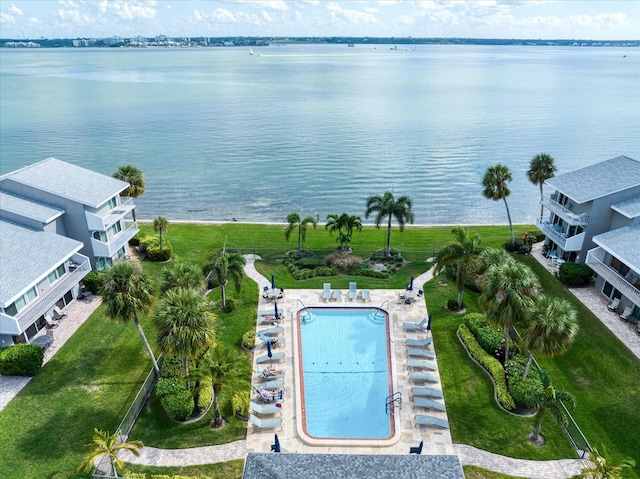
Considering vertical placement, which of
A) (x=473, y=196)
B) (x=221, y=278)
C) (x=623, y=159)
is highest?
(x=623, y=159)

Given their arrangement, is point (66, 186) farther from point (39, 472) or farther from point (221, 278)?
point (39, 472)

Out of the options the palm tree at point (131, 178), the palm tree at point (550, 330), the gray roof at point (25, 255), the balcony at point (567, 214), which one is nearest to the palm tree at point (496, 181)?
the balcony at point (567, 214)

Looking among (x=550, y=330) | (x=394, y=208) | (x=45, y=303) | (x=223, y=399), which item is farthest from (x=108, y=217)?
(x=550, y=330)

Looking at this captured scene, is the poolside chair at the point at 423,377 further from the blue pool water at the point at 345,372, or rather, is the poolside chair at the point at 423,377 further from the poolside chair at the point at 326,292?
the poolside chair at the point at 326,292

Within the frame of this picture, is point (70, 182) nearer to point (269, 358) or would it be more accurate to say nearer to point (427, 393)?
point (269, 358)

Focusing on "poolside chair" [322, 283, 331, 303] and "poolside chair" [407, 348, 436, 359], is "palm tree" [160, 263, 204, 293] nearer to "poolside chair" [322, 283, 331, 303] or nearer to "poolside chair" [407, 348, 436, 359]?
"poolside chair" [322, 283, 331, 303]

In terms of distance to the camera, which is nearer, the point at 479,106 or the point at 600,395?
the point at 600,395

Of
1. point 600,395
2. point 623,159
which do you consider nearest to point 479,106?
point 623,159

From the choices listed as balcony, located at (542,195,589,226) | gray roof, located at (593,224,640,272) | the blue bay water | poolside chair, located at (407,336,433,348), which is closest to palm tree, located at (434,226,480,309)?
poolside chair, located at (407,336,433,348)
